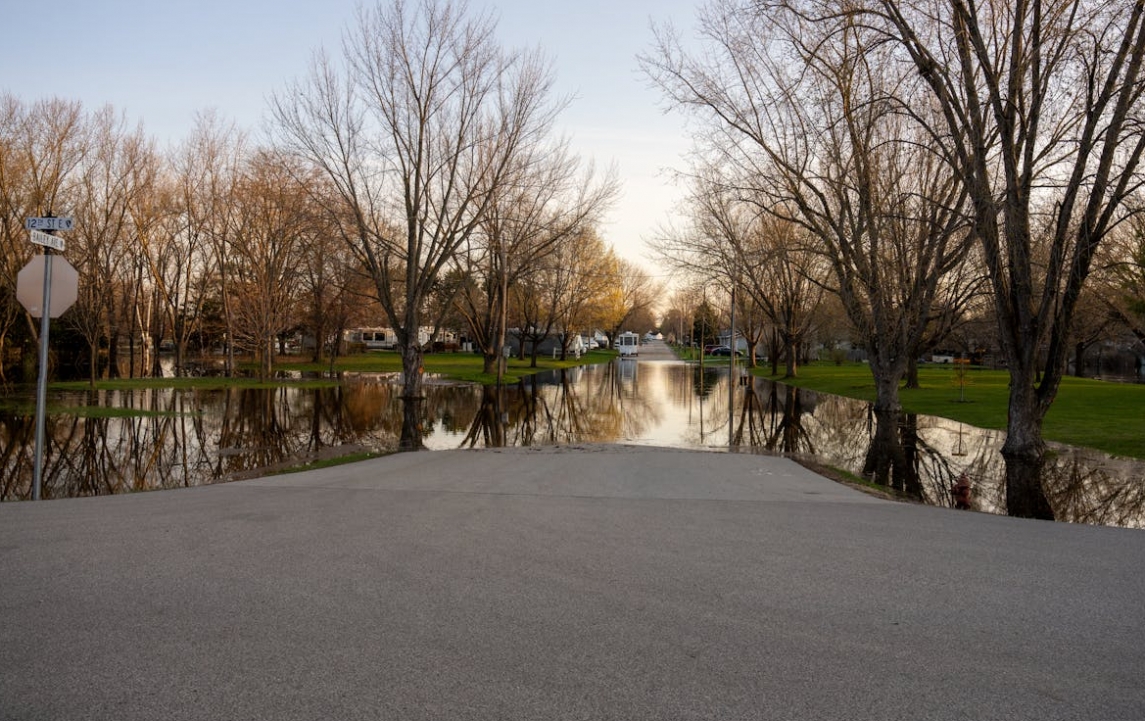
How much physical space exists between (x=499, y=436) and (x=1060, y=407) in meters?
20.2

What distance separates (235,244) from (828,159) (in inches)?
1240

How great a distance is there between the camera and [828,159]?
2278 cm

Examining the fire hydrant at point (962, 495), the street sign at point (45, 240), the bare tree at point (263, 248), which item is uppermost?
the bare tree at point (263, 248)

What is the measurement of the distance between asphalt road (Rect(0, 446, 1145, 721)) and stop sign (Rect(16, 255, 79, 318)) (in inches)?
110

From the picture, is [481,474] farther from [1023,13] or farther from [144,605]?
[1023,13]

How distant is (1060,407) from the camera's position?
27422mm

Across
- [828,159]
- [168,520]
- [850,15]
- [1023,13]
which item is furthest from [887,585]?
[828,159]

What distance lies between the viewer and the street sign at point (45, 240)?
9281 mm

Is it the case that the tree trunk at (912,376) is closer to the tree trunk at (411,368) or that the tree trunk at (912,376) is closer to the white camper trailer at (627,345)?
the tree trunk at (411,368)

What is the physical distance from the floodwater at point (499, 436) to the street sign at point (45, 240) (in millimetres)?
3809

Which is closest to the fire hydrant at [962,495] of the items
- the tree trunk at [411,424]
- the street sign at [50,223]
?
the tree trunk at [411,424]

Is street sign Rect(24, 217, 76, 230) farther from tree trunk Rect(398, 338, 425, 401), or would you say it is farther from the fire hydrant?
tree trunk Rect(398, 338, 425, 401)

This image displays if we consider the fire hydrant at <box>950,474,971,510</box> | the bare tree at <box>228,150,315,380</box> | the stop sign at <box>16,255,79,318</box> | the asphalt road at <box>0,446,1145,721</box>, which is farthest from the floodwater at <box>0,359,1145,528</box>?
the bare tree at <box>228,150,315,380</box>

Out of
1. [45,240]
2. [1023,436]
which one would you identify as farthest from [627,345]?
[45,240]
